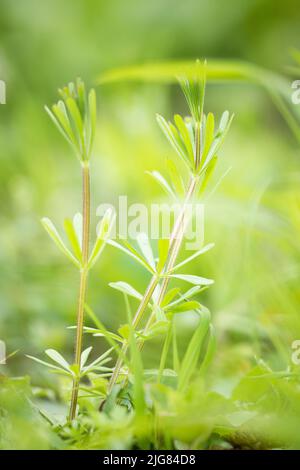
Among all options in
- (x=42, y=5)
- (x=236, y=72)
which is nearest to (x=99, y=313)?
(x=236, y=72)

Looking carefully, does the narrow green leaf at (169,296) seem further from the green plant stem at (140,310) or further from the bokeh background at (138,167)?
the bokeh background at (138,167)

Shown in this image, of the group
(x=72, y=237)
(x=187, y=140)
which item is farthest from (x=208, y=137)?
(x=72, y=237)

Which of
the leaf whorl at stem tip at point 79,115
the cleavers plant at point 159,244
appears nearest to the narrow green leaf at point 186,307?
the cleavers plant at point 159,244

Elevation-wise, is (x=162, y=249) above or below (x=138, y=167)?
below

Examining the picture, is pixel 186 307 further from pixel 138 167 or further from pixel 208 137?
pixel 138 167

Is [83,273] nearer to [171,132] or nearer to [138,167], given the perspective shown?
[171,132]

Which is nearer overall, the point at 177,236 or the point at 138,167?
the point at 177,236

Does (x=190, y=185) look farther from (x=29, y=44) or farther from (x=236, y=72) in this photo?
(x=29, y=44)

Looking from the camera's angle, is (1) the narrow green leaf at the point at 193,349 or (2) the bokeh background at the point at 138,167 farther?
(2) the bokeh background at the point at 138,167

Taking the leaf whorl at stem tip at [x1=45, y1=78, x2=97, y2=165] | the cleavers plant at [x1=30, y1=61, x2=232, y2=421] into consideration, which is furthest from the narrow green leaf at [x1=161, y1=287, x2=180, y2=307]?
the leaf whorl at stem tip at [x1=45, y1=78, x2=97, y2=165]
